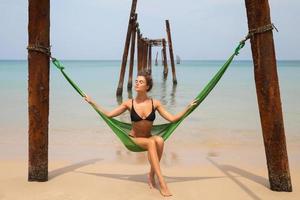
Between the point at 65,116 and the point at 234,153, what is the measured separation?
525 cm

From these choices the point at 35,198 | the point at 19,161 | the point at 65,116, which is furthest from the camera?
the point at 65,116

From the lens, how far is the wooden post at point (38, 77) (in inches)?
146

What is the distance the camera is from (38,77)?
146 inches

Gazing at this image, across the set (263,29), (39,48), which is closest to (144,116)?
(39,48)

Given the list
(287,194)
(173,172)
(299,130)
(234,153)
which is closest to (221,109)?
(299,130)

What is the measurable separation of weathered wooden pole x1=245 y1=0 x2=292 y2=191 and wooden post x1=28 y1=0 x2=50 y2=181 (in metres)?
1.95

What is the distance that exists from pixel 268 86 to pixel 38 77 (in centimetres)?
218

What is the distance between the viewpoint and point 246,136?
23.7 ft

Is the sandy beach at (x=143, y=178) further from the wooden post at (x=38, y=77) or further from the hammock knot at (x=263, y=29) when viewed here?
the hammock knot at (x=263, y=29)

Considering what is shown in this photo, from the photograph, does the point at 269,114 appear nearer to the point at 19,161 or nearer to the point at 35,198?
the point at 35,198

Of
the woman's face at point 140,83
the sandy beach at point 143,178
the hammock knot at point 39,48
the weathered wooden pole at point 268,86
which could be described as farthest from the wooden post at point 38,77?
the weathered wooden pole at point 268,86

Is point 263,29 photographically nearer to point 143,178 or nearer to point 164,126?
point 164,126

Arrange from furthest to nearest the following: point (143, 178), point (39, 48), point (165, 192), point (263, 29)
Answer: point (143, 178), point (39, 48), point (165, 192), point (263, 29)

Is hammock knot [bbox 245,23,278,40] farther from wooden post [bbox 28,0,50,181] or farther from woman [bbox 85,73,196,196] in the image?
wooden post [bbox 28,0,50,181]
